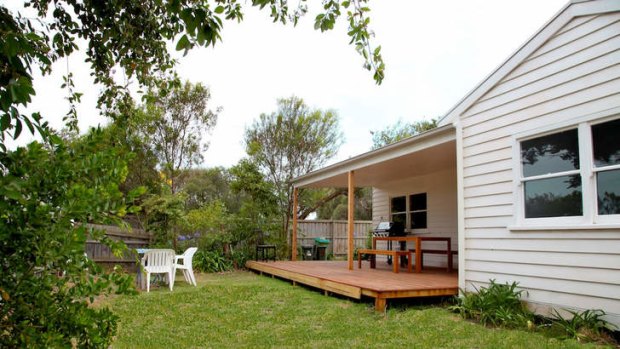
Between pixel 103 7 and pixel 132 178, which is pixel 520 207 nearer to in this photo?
pixel 103 7

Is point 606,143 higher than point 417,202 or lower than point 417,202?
higher

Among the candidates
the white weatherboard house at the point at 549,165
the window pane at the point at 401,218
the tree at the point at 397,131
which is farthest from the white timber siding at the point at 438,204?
the tree at the point at 397,131

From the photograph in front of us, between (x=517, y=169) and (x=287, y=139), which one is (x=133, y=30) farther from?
(x=287, y=139)

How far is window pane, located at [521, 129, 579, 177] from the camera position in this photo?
4.91 metres

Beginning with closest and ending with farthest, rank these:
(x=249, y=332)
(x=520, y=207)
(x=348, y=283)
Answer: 1. (x=249, y=332)
2. (x=520, y=207)
3. (x=348, y=283)

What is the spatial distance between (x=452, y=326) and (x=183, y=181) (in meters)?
15.1

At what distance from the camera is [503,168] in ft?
18.5

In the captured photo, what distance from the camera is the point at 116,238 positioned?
1017cm

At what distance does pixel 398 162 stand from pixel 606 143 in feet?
14.0

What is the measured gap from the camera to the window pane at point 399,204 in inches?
462

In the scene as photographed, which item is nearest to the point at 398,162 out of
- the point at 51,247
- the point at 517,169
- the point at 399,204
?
the point at 517,169

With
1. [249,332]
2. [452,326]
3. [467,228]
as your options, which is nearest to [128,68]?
[249,332]

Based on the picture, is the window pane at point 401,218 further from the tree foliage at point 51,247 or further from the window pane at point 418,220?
the tree foliage at point 51,247

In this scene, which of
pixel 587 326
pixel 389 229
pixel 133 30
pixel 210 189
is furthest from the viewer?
pixel 210 189
